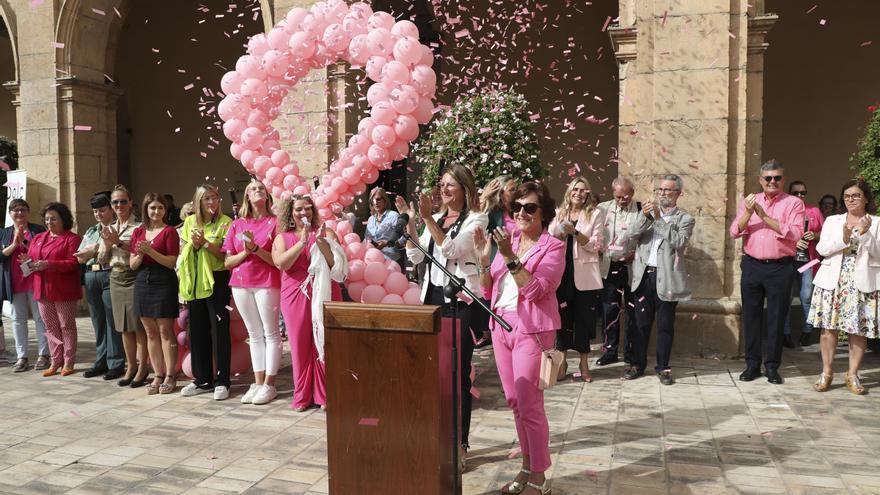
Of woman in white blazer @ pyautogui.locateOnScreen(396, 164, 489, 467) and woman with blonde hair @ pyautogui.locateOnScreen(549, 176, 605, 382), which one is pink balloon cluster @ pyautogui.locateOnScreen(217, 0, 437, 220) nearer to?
woman in white blazer @ pyautogui.locateOnScreen(396, 164, 489, 467)

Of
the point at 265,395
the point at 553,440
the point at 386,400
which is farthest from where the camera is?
the point at 265,395

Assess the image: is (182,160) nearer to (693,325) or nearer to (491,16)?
(491,16)

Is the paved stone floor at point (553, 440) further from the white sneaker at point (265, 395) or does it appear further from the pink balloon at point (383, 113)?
the pink balloon at point (383, 113)

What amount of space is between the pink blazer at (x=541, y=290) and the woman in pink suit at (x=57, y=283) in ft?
16.6

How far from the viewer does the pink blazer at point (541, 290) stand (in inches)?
137

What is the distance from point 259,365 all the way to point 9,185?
682cm

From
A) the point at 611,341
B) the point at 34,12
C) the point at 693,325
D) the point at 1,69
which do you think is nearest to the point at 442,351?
the point at 611,341

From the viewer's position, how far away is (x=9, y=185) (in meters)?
10.0

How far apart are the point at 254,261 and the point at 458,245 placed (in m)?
2.15

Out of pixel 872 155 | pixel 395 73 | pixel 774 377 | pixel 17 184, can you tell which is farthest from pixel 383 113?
pixel 17 184

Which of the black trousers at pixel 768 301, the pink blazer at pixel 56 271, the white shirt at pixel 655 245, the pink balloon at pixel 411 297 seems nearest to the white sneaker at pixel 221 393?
the pink balloon at pixel 411 297

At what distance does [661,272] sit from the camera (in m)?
5.99

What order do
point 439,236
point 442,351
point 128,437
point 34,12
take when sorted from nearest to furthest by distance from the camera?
point 442,351 < point 439,236 < point 128,437 < point 34,12

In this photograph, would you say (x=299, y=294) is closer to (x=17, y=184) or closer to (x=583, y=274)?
(x=583, y=274)
